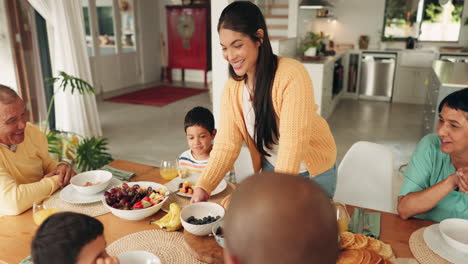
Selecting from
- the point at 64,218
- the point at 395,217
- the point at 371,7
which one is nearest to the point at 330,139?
the point at 395,217

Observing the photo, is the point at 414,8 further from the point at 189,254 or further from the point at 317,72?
the point at 189,254

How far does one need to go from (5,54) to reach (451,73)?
479 cm

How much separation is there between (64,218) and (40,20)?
3.93m

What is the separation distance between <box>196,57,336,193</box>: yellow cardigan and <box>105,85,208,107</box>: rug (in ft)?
16.5

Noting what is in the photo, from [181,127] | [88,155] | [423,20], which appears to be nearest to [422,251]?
[88,155]

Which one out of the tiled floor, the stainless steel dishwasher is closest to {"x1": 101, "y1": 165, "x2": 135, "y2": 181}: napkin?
the tiled floor

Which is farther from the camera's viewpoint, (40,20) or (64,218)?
(40,20)

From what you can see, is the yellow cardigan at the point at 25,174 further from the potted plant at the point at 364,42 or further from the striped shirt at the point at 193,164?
the potted plant at the point at 364,42

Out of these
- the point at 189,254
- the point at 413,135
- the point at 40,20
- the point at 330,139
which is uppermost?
the point at 40,20

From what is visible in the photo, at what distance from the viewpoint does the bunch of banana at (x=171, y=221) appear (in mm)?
1253

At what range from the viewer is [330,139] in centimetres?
158

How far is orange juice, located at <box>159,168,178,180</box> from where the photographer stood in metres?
1.69

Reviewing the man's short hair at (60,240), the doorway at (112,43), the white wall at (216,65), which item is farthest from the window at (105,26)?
the man's short hair at (60,240)

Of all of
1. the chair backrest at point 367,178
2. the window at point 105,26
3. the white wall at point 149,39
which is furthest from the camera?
the white wall at point 149,39
